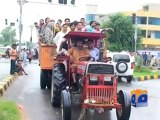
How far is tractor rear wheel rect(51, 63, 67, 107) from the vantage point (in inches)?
416

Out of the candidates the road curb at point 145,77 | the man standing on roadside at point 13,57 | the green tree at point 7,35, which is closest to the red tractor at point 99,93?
the man standing on roadside at point 13,57

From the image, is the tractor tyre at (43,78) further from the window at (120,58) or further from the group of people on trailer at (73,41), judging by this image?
the window at (120,58)

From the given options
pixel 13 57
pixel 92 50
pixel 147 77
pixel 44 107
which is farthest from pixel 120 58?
pixel 92 50

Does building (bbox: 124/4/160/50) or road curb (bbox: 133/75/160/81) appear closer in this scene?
road curb (bbox: 133/75/160/81)

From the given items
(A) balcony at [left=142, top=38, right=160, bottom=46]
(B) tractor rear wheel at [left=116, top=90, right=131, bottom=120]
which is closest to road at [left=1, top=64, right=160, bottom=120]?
(B) tractor rear wheel at [left=116, top=90, right=131, bottom=120]

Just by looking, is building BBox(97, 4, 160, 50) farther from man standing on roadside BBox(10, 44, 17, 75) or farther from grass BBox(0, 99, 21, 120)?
grass BBox(0, 99, 21, 120)

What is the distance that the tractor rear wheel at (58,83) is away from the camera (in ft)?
34.7

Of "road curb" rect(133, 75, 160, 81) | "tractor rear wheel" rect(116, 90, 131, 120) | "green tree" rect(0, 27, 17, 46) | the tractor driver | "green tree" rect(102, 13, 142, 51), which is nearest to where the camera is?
"tractor rear wheel" rect(116, 90, 131, 120)

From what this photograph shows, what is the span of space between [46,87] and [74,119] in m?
6.17

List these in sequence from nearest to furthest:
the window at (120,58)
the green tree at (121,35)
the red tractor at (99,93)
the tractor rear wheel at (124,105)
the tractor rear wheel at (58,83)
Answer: the red tractor at (99,93) → the tractor rear wheel at (124,105) → the tractor rear wheel at (58,83) → the window at (120,58) → the green tree at (121,35)

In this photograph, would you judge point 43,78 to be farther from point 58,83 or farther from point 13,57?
point 13,57

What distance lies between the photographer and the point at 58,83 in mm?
10570

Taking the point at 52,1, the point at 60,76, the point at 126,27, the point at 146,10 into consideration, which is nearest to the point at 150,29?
the point at 146,10

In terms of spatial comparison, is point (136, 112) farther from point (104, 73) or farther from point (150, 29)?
point (150, 29)
